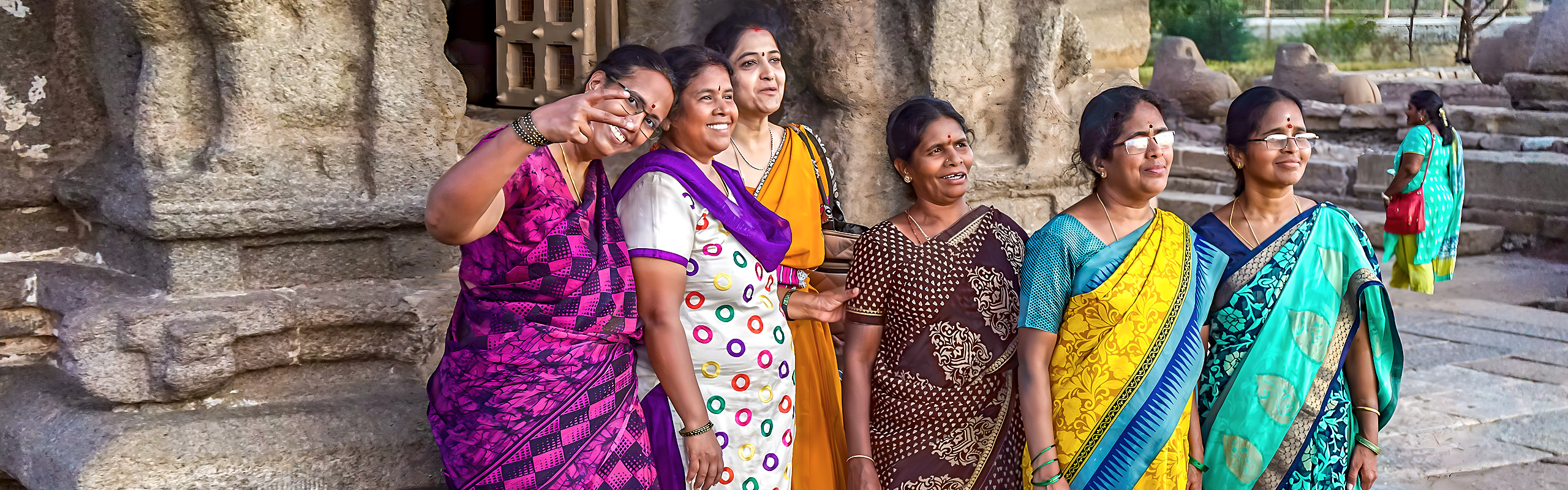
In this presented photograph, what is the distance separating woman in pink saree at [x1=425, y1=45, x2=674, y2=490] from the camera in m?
1.82

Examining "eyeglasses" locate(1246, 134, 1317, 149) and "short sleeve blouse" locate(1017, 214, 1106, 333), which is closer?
"short sleeve blouse" locate(1017, 214, 1106, 333)

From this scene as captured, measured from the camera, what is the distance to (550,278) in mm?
1840

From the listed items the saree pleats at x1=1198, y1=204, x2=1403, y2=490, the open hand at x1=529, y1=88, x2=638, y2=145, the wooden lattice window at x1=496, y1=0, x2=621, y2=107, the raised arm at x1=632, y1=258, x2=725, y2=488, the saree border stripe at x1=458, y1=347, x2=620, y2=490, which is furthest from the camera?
the wooden lattice window at x1=496, y1=0, x2=621, y2=107

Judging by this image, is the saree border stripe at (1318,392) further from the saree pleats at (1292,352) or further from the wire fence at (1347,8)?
the wire fence at (1347,8)

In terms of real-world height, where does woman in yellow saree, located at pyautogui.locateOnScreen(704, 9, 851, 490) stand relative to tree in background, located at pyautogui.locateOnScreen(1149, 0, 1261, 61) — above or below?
below

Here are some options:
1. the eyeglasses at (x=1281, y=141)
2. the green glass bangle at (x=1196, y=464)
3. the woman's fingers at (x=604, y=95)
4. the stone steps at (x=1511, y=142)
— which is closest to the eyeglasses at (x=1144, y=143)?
the eyeglasses at (x=1281, y=141)

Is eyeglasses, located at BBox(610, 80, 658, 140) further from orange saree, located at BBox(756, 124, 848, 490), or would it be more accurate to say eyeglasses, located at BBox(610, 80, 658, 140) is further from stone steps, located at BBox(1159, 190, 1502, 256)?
stone steps, located at BBox(1159, 190, 1502, 256)

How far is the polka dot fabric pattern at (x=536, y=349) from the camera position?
183 centimetres

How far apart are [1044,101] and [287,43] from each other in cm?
200

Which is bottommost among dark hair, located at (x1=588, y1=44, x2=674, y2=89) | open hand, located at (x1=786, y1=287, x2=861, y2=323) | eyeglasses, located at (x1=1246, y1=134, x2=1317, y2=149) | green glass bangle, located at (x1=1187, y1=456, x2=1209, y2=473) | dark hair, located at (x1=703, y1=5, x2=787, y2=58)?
green glass bangle, located at (x1=1187, y1=456, x2=1209, y2=473)

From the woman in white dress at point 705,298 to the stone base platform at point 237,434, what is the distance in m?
0.67

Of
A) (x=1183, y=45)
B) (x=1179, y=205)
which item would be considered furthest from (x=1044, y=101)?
(x=1183, y=45)

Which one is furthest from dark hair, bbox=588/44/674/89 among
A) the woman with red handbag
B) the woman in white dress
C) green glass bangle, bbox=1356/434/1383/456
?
the woman with red handbag

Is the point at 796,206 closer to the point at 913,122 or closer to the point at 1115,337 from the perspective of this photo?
the point at 913,122
